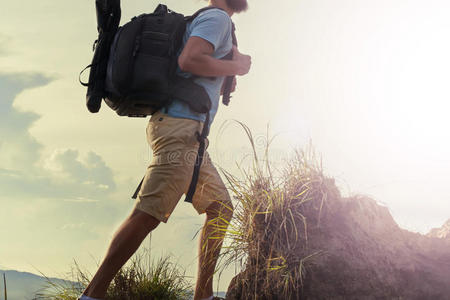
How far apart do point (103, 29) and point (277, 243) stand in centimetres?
214

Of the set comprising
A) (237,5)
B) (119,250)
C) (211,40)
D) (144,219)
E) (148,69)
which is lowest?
(119,250)

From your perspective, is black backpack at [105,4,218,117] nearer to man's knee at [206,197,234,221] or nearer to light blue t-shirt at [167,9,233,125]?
light blue t-shirt at [167,9,233,125]

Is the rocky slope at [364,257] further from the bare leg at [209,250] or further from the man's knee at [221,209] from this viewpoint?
the man's knee at [221,209]

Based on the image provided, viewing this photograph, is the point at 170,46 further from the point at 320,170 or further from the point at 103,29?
the point at 320,170

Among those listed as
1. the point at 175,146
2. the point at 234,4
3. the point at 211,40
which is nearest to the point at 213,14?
the point at 211,40

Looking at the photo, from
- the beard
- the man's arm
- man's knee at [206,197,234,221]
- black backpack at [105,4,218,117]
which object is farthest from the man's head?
man's knee at [206,197,234,221]

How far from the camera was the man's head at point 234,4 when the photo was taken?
3.77 m

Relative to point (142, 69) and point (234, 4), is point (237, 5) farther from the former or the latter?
point (142, 69)

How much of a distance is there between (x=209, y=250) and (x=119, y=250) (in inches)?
31.4

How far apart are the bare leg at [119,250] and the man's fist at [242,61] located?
1323 mm

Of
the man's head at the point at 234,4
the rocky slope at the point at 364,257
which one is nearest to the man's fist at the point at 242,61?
the man's head at the point at 234,4

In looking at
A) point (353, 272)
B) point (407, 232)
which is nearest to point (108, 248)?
point (353, 272)

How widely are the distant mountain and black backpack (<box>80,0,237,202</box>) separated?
262 centimetres

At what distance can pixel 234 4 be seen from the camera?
3797 millimetres
